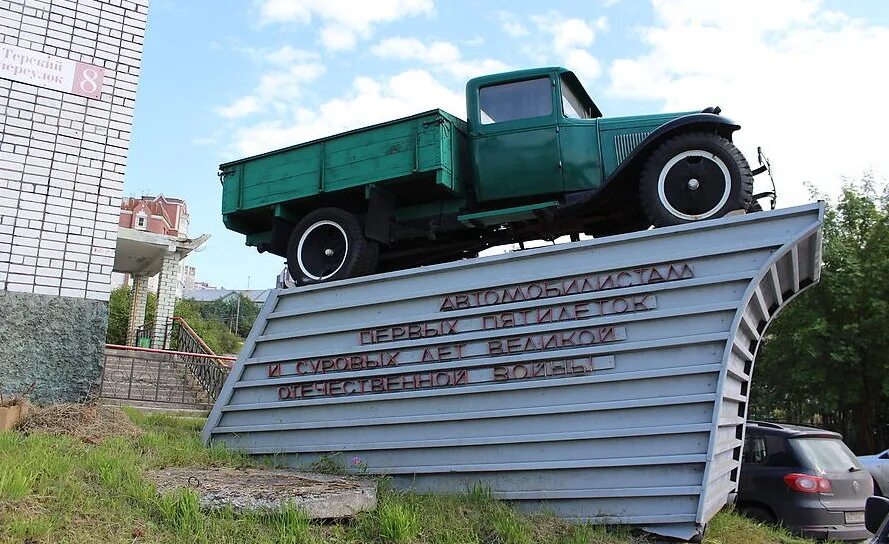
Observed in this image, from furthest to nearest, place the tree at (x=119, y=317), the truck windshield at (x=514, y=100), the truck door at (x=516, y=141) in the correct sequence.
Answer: the tree at (x=119, y=317) → the truck windshield at (x=514, y=100) → the truck door at (x=516, y=141)

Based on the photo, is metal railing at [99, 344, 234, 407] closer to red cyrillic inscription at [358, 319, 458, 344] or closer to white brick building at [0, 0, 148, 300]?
white brick building at [0, 0, 148, 300]

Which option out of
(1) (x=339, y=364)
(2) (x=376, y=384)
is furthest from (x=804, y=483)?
(1) (x=339, y=364)

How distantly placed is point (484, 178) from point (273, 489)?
3318 mm

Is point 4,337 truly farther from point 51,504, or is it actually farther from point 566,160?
point 566,160

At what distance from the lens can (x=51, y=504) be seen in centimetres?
373

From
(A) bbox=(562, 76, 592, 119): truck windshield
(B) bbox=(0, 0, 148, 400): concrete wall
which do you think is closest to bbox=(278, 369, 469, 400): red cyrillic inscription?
(B) bbox=(0, 0, 148, 400): concrete wall

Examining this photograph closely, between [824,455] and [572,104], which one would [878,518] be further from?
[572,104]

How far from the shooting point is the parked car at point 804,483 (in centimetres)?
586

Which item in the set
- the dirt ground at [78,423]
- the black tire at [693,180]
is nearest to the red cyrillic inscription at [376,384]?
the dirt ground at [78,423]

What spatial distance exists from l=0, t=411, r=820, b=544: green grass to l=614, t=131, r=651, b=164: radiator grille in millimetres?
3132

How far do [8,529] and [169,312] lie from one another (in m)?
16.6

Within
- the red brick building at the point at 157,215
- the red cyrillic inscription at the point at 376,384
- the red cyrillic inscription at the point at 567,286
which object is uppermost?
the red brick building at the point at 157,215

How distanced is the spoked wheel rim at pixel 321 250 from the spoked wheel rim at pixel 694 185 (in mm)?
3057

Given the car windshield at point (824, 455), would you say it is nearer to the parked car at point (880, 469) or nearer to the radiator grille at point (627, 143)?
the radiator grille at point (627, 143)
